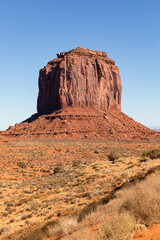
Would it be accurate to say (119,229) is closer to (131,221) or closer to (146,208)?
(131,221)

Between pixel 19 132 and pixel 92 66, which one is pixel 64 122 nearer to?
pixel 19 132

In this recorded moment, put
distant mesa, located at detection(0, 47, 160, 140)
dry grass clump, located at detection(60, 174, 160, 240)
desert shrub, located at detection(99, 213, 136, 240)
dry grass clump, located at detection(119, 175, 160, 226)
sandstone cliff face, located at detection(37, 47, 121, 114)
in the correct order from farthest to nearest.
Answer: sandstone cliff face, located at detection(37, 47, 121, 114)
distant mesa, located at detection(0, 47, 160, 140)
dry grass clump, located at detection(119, 175, 160, 226)
dry grass clump, located at detection(60, 174, 160, 240)
desert shrub, located at detection(99, 213, 136, 240)

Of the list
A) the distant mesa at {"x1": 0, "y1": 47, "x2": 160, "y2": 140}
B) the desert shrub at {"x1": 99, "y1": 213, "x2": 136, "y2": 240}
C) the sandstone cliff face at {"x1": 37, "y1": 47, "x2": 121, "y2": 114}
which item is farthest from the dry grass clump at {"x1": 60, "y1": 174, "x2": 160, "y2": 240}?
the sandstone cliff face at {"x1": 37, "y1": 47, "x2": 121, "y2": 114}

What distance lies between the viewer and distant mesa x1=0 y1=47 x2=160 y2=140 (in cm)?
7512

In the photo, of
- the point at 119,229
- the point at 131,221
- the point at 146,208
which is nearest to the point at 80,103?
the point at 146,208

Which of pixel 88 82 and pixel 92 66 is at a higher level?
pixel 92 66

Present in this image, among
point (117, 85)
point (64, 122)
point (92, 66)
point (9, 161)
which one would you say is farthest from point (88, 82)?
point (9, 161)

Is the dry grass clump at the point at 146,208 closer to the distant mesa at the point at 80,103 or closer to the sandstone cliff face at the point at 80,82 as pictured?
the distant mesa at the point at 80,103

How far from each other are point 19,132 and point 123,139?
1515 inches

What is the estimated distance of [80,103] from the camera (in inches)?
3526

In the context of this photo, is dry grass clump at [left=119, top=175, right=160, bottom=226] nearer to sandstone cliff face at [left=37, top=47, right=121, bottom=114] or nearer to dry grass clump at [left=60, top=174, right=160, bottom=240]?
dry grass clump at [left=60, top=174, right=160, bottom=240]

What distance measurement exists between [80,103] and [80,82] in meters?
9.99

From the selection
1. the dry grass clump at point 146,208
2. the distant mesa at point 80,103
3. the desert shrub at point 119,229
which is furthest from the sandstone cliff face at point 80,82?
the desert shrub at point 119,229

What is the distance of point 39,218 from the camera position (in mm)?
11031
